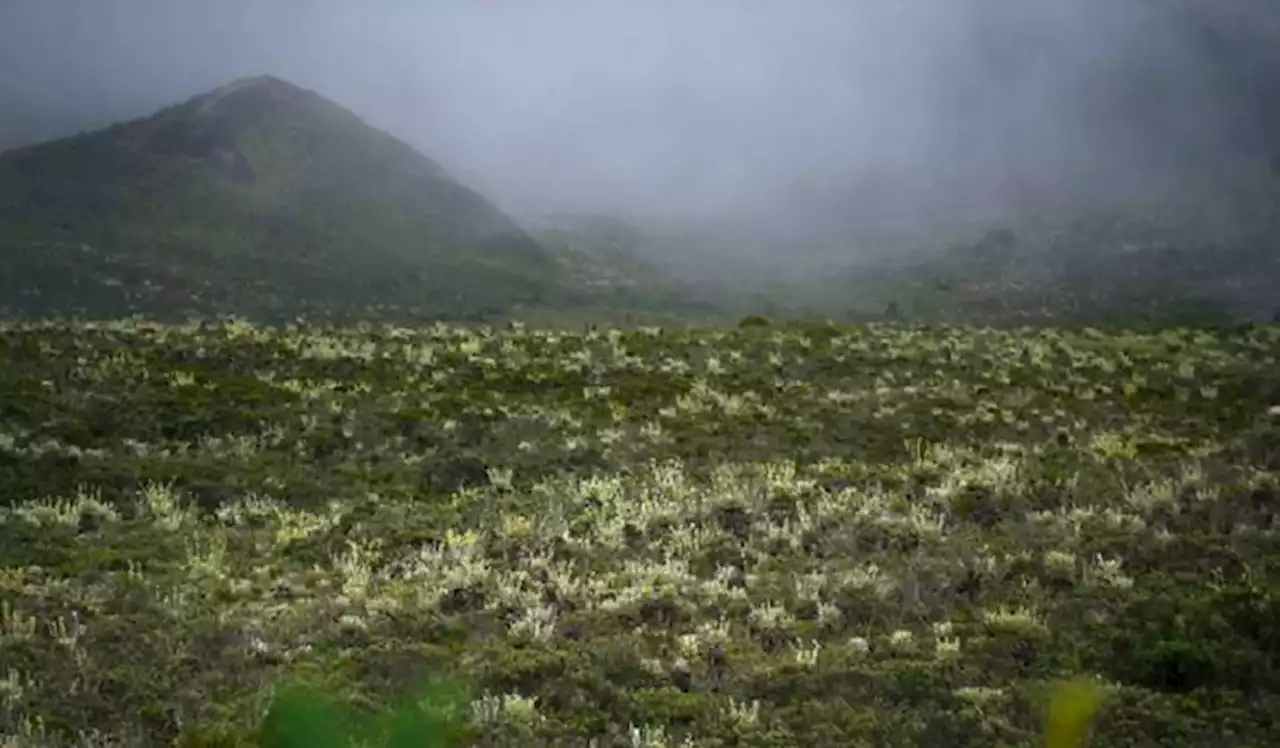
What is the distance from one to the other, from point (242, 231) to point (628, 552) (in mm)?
149092

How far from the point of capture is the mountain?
367 feet

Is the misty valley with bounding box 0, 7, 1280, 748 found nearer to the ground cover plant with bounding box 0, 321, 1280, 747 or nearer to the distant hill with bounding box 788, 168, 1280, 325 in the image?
the ground cover plant with bounding box 0, 321, 1280, 747

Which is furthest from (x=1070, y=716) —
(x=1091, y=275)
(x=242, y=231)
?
(x=242, y=231)

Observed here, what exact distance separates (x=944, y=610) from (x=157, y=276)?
390 feet

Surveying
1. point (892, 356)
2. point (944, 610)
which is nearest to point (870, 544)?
point (944, 610)

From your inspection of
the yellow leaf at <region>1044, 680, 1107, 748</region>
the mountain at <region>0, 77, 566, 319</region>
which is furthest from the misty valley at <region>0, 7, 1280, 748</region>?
the mountain at <region>0, 77, 566, 319</region>

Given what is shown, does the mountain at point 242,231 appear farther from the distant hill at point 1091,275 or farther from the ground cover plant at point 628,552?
the ground cover plant at point 628,552

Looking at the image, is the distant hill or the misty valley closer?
the misty valley

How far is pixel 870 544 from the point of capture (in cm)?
1567

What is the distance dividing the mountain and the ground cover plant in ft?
252

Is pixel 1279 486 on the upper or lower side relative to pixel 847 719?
upper

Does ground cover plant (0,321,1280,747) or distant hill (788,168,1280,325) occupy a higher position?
distant hill (788,168,1280,325)

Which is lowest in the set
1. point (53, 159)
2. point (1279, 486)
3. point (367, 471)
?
point (367, 471)

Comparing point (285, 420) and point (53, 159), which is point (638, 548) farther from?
point (53, 159)
